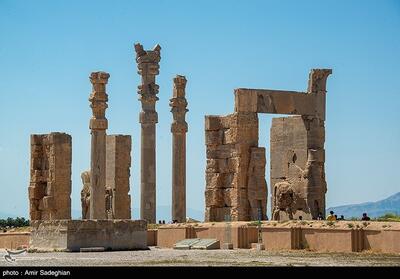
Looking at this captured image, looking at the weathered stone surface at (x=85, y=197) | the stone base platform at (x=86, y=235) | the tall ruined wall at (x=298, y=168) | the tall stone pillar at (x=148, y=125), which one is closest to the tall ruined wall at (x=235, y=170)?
the tall ruined wall at (x=298, y=168)

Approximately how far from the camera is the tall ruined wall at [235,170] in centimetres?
4016

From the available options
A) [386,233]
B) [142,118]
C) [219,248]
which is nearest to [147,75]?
[142,118]

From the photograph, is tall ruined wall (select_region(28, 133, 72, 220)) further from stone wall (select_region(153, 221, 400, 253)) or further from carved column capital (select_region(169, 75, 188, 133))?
stone wall (select_region(153, 221, 400, 253))

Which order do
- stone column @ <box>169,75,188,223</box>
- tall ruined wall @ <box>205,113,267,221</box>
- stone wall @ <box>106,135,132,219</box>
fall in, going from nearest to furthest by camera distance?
tall ruined wall @ <box>205,113,267,221</box>, stone column @ <box>169,75,188,223</box>, stone wall @ <box>106,135,132,219</box>

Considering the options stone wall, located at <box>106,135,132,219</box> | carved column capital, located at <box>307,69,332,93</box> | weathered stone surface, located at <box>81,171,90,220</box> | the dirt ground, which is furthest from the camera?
weathered stone surface, located at <box>81,171,90,220</box>

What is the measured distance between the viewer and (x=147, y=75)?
43.7m

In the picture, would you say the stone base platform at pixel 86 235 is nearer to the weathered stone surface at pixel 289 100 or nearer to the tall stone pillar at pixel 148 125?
the weathered stone surface at pixel 289 100

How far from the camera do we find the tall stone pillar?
4359cm

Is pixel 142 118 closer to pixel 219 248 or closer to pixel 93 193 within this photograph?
pixel 93 193

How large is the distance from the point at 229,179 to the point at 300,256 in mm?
14114

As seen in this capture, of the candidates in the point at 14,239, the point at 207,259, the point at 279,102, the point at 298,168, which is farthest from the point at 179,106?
the point at 207,259

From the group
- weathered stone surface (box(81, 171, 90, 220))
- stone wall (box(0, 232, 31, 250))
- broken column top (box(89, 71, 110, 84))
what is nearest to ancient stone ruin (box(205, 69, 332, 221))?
broken column top (box(89, 71, 110, 84))

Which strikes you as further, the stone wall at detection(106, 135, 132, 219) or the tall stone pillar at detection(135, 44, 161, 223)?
the stone wall at detection(106, 135, 132, 219)

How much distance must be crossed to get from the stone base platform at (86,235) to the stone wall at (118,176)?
13879mm
